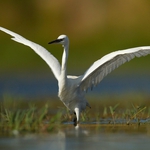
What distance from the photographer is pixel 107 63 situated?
12391 millimetres

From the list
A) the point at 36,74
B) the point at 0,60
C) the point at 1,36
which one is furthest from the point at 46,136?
the point at 1,36

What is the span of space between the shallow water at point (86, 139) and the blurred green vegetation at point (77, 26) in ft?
42.2

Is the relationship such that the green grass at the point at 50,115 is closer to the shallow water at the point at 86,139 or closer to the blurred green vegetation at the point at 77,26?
the shallow water at the point at 86,139

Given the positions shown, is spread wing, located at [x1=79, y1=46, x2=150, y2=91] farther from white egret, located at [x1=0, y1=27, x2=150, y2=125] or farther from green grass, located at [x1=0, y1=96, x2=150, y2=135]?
green grass, located at [x1=0, y1=96, x2=150, y2=135]

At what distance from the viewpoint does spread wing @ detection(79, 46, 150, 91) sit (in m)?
12.1

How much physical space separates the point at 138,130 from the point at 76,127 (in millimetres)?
1030

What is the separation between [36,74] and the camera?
21.9 meters

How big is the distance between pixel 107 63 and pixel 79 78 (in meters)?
0.69

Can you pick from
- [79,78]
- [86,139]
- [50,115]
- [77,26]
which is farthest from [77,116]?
[77,26]

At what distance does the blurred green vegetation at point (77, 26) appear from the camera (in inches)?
1014

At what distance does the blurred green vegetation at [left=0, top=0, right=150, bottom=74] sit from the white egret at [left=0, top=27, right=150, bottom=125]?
11121 mm

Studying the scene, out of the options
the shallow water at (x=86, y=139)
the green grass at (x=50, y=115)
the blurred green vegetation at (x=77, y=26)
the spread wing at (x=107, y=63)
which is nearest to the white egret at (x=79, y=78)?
the spread wing at (x=107, y=63)

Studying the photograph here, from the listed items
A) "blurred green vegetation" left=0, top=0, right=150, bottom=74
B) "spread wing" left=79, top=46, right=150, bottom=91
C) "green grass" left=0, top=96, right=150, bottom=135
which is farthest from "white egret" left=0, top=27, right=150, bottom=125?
"blurred green vegetation" left=0, top=0, right=150, bottom=74

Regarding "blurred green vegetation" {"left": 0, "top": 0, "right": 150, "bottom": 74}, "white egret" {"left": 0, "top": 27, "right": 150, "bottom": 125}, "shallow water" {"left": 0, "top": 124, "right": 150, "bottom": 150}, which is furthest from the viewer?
"blurred green vegetation" {"left": 0, "top": 0, "right": 150, "bottom": 74}
